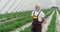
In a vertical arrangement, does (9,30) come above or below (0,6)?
below

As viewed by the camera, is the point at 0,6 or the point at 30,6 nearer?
the point at 0,6

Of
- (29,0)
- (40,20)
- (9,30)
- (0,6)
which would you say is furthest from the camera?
(29,0)

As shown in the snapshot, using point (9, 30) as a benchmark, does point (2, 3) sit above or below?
above

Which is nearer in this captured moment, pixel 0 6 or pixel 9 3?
pixel 0 6

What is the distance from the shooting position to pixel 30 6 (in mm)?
30375

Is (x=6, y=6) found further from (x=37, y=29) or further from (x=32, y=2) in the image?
(x=32, y=2)

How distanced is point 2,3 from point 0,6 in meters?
0.33

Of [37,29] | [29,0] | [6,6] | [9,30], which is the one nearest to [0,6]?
[6,6]

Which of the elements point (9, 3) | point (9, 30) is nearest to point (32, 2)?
point (9, 3)

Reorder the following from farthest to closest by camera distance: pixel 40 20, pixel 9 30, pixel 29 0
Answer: pixel 29 0 → pixel 9 30 → pixel 40 20

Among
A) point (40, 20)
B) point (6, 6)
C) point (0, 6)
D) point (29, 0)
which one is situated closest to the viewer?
point (40, 20)

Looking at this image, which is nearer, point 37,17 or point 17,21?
point 37,17

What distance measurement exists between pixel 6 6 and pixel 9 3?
73 centimetres

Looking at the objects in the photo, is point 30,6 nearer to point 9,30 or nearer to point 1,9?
point 1,9
